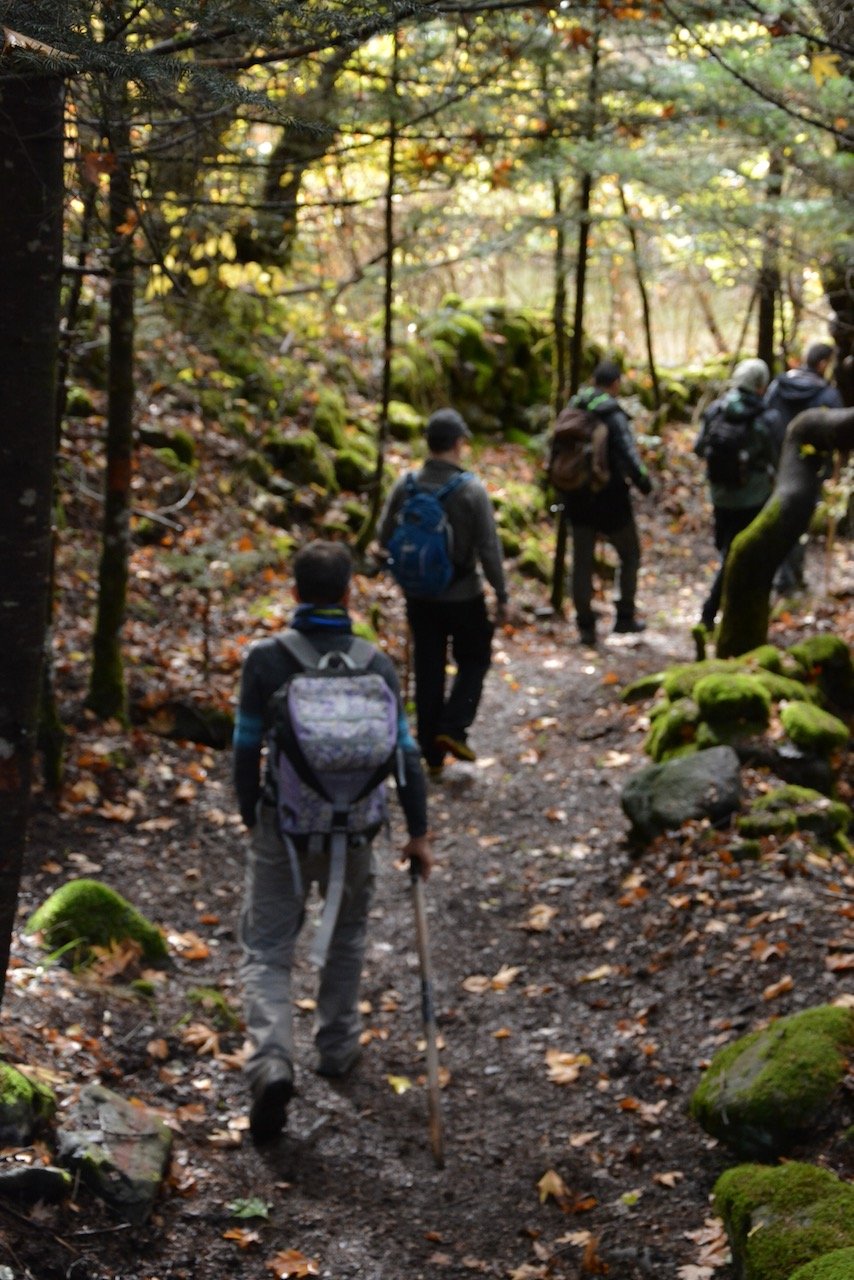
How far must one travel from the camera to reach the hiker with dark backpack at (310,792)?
14.5 ft

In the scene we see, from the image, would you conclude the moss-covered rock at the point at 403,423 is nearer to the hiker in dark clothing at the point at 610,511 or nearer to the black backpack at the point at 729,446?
the hiker in dark clothing at the point at 610,511

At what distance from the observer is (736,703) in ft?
24.9

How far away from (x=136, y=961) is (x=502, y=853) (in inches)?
104

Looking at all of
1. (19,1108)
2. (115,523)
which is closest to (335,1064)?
(19,1108)

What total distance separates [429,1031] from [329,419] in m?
10.6

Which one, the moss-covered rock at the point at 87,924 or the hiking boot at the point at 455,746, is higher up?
the hiking boot at the point at 455,746

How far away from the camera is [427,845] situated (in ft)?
16.7

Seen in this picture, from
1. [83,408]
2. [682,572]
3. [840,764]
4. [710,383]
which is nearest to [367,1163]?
[840,764]

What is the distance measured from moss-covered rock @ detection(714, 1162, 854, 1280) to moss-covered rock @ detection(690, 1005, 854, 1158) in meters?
0.32

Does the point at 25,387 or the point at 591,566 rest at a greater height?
the point at 25,387

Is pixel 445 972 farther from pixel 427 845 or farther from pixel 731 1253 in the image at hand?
pixel 731 1253

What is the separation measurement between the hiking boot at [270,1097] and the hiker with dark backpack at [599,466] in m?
6.81

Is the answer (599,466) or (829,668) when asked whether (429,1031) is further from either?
(599,466)

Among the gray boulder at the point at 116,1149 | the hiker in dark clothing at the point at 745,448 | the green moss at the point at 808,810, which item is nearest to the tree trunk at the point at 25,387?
the gray boulder at the point at 116,1149
